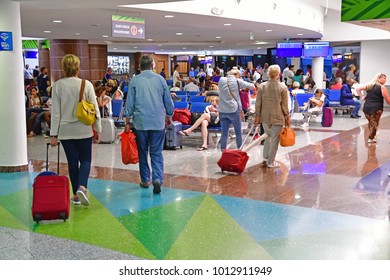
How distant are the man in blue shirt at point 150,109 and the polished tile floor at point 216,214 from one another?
2.20 ft

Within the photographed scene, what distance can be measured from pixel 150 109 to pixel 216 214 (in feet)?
5.78

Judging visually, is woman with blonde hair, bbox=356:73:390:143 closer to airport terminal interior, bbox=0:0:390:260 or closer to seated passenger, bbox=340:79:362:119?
A: airport terminal interior, bbox=0:0:390:260

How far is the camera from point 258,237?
216 inches

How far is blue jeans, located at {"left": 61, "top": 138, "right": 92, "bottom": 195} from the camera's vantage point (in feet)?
21.4

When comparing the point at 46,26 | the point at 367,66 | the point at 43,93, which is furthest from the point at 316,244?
the point at 367,66

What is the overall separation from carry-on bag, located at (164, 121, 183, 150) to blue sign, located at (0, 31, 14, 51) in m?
3.63

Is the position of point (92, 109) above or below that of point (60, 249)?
above

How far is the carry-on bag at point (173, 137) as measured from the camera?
439 inches

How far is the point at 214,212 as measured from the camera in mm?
6449

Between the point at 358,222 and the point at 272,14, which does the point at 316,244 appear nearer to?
the point at 358,222

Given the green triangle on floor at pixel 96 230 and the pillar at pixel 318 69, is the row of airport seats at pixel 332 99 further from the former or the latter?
the green triangle on floor at pixel 96 230

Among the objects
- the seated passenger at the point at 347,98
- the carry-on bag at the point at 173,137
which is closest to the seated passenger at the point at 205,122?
the carry-on bag at the point at 173,137

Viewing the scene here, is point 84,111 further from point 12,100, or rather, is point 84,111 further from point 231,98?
point 231,98
